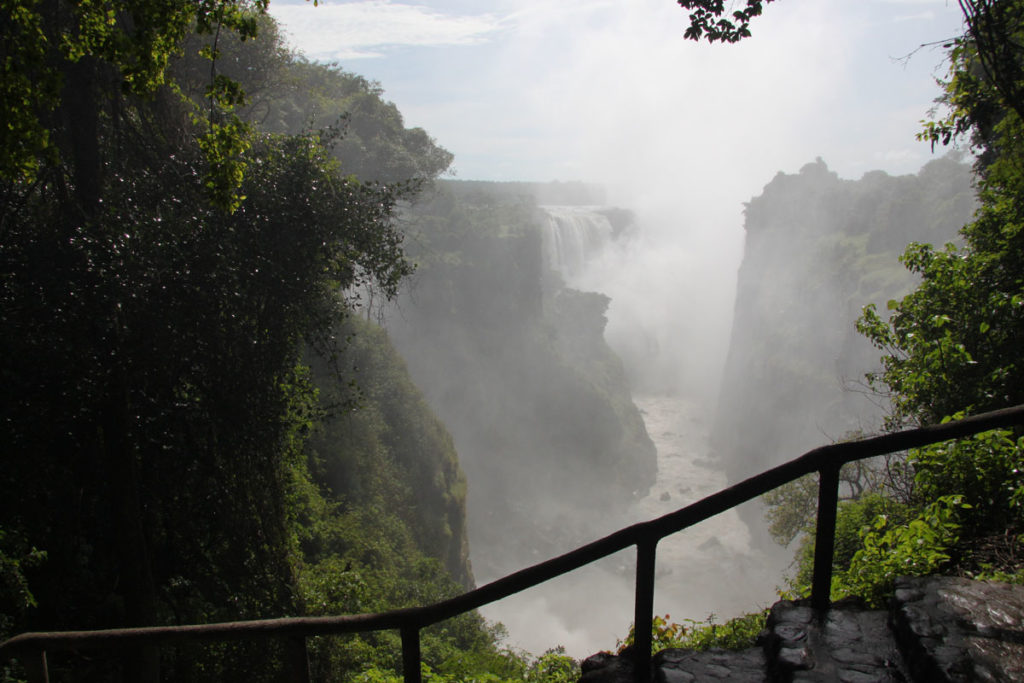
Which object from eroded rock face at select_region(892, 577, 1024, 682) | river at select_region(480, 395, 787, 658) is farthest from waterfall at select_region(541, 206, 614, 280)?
eroded rock face at select_region(892, 577, 1024, 682)

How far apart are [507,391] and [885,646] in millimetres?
38863

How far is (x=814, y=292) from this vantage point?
167 ft

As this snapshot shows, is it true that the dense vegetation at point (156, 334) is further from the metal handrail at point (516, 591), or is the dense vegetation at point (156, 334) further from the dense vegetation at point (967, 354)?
the dense vegetation at point (967, 354)

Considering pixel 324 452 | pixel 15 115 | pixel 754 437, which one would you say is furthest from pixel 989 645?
pixel 754 437

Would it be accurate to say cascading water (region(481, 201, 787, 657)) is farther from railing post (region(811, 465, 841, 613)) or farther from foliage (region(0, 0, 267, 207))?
foliage (region(0, 0, 267, 207))

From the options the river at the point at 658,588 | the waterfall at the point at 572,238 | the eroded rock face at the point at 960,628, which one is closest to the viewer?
the eroded rock face at the point at 960,628

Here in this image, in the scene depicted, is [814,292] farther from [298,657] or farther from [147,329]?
[298,657]

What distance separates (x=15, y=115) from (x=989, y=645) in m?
5.90

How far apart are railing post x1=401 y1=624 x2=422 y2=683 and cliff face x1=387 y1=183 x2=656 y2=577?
3232 cm

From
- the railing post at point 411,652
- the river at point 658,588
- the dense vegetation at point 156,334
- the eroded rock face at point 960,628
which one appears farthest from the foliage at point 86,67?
the river at point 658,588

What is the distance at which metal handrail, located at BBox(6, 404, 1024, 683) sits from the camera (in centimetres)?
220

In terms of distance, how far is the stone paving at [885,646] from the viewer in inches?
93.7

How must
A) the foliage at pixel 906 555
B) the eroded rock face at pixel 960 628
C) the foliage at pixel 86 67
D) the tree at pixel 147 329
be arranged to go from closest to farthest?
the eroded rock face at pixel 960 628 < the foliage at pixel 906 555 < the foliage at pixel 86 67 < the tree at pixel 147 329

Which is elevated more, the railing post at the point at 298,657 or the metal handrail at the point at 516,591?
the metal handrail at the point at 516,591
